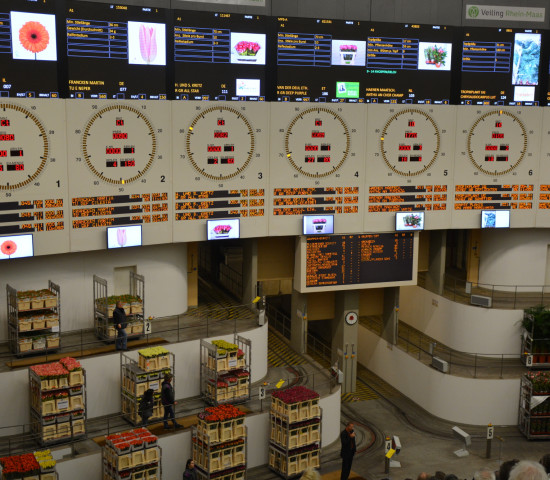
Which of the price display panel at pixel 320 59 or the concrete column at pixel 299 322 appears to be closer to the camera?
the price display panel at pixel 320 59

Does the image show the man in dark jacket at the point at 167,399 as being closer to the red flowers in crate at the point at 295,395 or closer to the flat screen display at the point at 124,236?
the red flowers in crate at the point at 295,395

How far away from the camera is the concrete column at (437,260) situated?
25.4 metres

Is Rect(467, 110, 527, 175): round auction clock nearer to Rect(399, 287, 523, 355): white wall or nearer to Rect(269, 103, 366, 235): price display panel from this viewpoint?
Rect(269, 103, 366, 235): price display panel

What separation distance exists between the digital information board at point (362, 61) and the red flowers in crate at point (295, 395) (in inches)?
320

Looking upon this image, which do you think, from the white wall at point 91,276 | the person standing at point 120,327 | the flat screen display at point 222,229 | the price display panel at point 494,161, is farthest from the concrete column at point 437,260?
the person standing at point 120,327

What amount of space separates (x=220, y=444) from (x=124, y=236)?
6.11m

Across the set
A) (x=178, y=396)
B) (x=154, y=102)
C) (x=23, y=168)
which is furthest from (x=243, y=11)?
(x=178, y=396)

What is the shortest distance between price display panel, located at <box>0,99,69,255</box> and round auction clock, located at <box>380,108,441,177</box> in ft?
30.6

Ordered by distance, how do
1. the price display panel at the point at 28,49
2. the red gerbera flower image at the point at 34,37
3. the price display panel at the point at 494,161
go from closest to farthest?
the price display panel at the point at 28,49, the red gerbera flower image at the point at 34,37, the price display panel at the point at 494,161

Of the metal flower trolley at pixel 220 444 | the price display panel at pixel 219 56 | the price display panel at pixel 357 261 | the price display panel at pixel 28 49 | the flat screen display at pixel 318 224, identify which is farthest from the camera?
the price display panel at pixel 357 261

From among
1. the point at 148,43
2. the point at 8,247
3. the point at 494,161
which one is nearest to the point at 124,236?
the point at 8,247

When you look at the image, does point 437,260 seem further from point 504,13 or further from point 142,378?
point 142,378

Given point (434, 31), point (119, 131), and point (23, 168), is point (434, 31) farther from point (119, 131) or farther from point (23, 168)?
point (23, 168)

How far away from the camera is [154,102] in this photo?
67.6 feet
